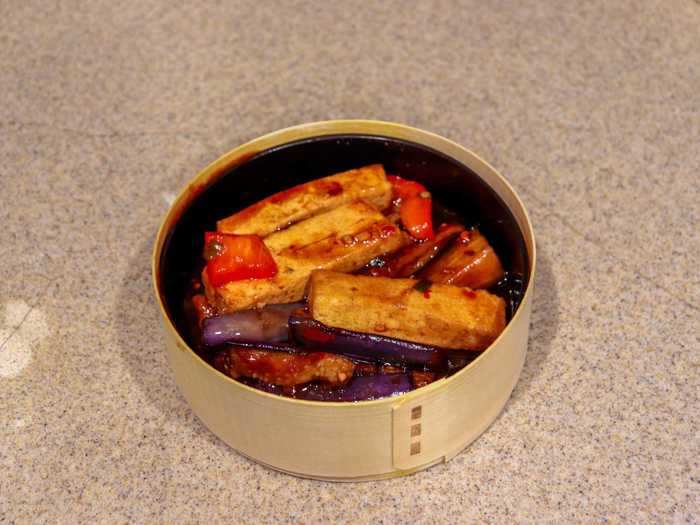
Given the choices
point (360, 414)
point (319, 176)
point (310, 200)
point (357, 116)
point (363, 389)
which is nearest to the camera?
point (360, 414)

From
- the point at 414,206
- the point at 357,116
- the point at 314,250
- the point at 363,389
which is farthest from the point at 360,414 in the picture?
the point at 357,116

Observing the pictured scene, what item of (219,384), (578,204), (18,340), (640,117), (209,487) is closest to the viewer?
(219,384)

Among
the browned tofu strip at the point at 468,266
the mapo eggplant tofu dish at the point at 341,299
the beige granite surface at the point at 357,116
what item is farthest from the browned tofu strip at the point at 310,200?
the beige granite surface at the point at 357,116

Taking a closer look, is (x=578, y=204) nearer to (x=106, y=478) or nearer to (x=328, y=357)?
(x=328, y=357)

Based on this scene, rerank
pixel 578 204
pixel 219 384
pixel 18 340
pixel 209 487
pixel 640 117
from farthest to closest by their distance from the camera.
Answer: pixel 640 117
pixel 578 204
pixel 18 340
pixel 209 487
pixel 219 384

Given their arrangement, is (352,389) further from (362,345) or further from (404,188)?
(404,188)

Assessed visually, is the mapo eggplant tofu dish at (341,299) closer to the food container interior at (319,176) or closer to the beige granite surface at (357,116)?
the food container interior at (319,176)

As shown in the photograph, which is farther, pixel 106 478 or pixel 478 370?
pixel 106 478

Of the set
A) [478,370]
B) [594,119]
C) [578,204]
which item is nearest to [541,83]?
[594,119]
